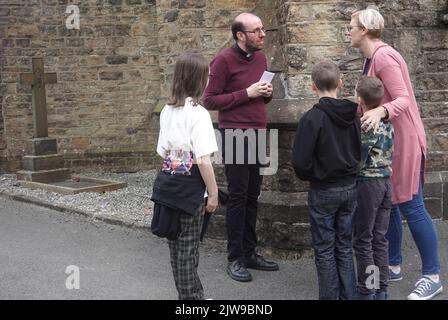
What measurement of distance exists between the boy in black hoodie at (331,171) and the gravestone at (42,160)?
19.1 ft

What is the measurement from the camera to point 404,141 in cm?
420

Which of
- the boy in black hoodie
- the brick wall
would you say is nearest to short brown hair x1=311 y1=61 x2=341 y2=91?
the boy in black hoodie

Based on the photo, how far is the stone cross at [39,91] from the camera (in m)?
10.2

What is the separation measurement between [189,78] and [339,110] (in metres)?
0.94

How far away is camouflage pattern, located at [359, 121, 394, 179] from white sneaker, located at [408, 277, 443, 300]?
0.86m

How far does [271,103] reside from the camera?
17.4 ft

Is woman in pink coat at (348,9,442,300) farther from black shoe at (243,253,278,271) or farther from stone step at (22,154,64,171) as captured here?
stone step at (22,154,64,171)

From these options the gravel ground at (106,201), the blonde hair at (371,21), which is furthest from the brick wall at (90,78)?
the blonde hair at (371,21)

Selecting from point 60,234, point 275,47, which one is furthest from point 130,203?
point 275,47

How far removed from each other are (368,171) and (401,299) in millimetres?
988

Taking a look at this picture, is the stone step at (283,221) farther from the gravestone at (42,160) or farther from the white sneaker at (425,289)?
the gravestone at (42,160)

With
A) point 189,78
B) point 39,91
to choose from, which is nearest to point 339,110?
point 189,78

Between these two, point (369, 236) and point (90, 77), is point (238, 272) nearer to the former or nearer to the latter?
point (369, 236)
